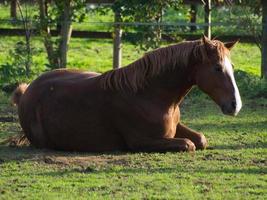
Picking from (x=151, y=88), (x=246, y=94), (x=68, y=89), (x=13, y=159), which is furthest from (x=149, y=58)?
(x=246, y=94)

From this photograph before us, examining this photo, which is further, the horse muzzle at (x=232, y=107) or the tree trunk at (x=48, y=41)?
the tree trunk at (x=48, y=41)

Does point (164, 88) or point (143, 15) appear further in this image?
point (143, 15)

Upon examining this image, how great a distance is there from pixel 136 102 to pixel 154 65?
43 cm

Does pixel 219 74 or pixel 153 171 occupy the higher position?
pixel 219 74

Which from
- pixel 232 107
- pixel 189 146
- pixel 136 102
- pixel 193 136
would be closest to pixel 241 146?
pixel 193 136

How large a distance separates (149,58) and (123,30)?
6482mm

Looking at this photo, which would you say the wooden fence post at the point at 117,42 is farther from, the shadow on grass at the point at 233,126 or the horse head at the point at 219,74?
the horse head at the point at 219,74

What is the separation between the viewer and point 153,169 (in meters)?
8.05

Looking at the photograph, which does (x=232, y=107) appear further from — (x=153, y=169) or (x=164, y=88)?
(x=153, y=169)

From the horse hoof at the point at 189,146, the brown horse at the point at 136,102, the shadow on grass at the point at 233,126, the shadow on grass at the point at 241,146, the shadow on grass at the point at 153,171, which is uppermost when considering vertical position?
the brown horse at the point at 136,102

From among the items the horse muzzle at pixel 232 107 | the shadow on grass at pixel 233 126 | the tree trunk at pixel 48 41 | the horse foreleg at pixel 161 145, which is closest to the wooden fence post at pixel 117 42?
the tree trunk at pixel 48 41

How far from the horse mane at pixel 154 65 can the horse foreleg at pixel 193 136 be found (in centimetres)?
70

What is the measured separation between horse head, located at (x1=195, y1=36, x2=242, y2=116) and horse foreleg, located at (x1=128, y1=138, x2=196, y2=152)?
22.7 inches

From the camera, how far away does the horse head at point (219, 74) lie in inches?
342
